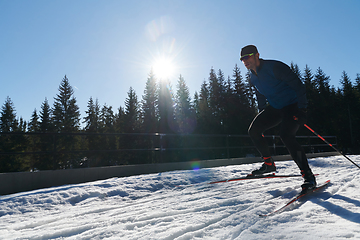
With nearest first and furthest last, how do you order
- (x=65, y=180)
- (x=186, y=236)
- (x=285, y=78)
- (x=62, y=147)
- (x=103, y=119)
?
1. (x=186, y=236)
2. (x=285, y=78)
3. (x=65, y=180)
4. (x=62, y=147)
5. (x=103, y=119)

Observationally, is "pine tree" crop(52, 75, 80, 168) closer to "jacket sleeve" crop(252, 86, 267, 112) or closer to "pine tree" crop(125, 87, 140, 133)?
"pine tree" crop(125, 87, 140, 133)

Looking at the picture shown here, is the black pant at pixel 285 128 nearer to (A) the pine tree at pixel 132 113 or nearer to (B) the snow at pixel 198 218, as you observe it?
(B) the snow at pixel 198 218

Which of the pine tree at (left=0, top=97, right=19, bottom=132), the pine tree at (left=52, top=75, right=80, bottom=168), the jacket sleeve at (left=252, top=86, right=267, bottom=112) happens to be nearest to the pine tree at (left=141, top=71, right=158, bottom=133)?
the pine tree at (left=52, top=75, right=80, bottom=168)

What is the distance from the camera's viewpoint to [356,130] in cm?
3572

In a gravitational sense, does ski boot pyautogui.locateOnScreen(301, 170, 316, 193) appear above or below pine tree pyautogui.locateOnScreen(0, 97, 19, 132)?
below

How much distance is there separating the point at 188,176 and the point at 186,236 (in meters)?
2.94

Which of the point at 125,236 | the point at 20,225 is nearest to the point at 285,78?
the point at 125,236

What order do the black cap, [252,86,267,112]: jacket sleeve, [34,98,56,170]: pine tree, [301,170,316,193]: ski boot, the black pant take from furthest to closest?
[34,98,56,170]: pine tree
[252,86,267,112]: jacket sleeve
the black cap
the black pant
[301,170,316,193]: ski boot

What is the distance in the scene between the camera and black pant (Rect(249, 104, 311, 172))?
2.54 meters

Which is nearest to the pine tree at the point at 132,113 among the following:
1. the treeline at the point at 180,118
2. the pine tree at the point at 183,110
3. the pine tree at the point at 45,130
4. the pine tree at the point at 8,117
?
the treeline at the point at 180,118

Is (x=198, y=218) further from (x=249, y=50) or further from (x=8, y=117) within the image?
(x=8, y=117)

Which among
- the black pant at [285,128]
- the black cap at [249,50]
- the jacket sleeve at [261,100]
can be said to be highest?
the black cap at [249,50]

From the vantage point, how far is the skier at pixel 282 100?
2.55 m

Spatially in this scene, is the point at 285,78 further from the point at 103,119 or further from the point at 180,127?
the point at 103,119
